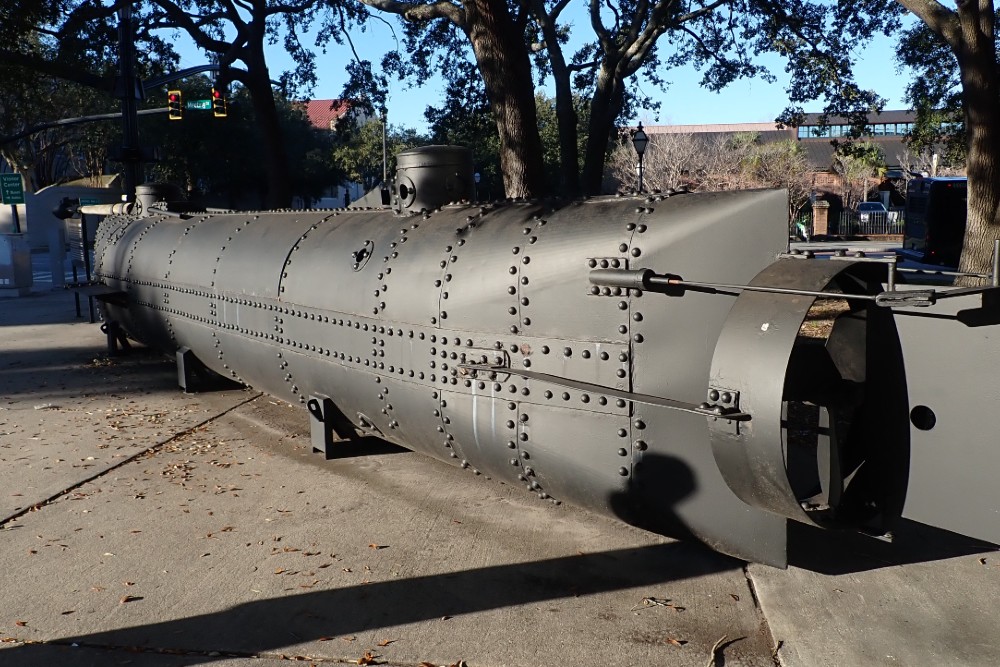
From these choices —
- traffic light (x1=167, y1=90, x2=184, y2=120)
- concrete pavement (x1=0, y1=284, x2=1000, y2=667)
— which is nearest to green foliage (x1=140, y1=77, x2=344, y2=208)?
traffic light (x1=167, y1=90, x2=184, y2=120)

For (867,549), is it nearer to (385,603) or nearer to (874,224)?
(385,603)

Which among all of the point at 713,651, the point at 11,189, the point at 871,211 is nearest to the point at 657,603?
the point at 713,651

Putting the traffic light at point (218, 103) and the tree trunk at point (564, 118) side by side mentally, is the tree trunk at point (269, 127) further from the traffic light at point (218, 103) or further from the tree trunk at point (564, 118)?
the tree trunk at point (564, 118)

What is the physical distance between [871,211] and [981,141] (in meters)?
31.3

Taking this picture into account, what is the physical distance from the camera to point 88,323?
1323cm

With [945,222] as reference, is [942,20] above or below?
above

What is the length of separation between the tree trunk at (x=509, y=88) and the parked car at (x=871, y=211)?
31991 millimetres

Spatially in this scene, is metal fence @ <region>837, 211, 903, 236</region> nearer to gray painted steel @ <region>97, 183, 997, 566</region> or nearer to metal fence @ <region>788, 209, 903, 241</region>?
metal fence @ <region>788, 209, 903, 241</region>

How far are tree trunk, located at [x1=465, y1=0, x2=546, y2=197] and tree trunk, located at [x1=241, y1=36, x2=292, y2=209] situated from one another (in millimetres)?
8832

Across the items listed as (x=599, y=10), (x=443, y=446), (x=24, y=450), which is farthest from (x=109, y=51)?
(x=443, y=446)

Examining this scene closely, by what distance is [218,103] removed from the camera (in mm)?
19297

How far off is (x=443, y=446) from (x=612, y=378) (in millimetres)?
1446

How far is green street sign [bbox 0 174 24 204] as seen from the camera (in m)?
19.1

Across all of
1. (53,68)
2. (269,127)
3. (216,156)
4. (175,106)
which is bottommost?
(269,127)
